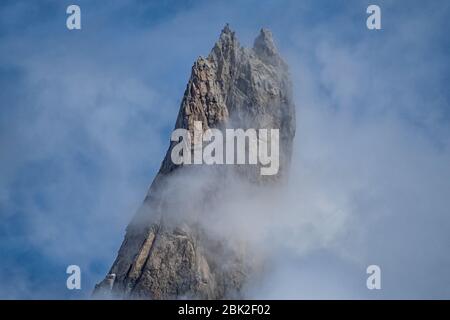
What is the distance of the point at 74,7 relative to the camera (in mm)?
146625

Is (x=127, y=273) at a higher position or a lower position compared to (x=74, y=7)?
lower

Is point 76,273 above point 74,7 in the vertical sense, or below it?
below

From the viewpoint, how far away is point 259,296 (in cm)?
18688
